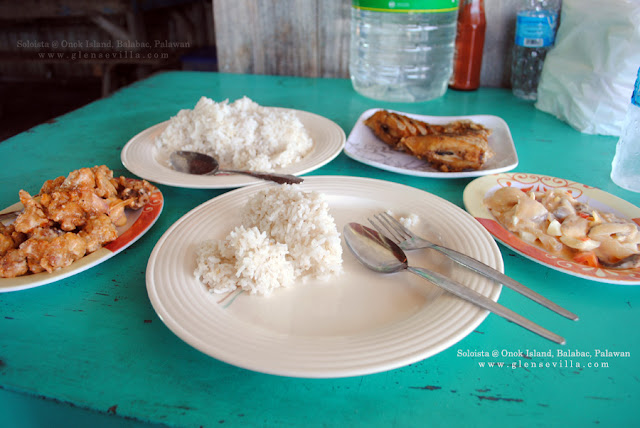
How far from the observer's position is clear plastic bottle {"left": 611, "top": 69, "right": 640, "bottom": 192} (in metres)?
1.15

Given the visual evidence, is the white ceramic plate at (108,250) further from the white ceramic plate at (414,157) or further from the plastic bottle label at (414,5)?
the plastic bottle label at (414,5)

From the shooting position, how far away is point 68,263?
834mm

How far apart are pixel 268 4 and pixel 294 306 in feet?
6.35

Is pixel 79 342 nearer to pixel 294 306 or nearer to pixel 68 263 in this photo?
pixel 68 263

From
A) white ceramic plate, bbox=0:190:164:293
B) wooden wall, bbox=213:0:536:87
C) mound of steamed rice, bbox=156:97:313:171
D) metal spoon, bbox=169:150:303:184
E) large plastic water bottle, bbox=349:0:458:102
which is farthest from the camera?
wooden wall, bbox=213:0:536:87

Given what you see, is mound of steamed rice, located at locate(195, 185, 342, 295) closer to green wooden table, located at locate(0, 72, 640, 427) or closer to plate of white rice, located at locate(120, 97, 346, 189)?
green wooden table, located at locate(0, 72, 640, 427)

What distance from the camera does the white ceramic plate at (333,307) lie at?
0.61 meters

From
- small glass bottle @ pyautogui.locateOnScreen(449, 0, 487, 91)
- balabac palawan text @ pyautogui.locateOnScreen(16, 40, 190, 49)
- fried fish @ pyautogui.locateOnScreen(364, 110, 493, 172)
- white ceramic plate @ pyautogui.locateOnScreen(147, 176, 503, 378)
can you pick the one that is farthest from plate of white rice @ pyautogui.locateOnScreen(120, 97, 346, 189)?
balabac palawan text @ pyautogui.locateOnScreen(16, 40, 190, 49)

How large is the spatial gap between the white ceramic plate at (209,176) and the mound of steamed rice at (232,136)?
4 centimetres

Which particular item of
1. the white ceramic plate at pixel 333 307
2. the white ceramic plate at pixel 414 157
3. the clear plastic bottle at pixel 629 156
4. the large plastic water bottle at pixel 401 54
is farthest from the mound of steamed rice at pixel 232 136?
the clear plastic bottle at pixel 629 156

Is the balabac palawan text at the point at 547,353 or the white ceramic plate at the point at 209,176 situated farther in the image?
the white ceramic plate at the point at 209,176

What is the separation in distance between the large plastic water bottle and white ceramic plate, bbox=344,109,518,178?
50cm

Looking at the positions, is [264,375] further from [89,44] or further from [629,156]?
[89,44]

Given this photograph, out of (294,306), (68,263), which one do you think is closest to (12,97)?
(68,263)
